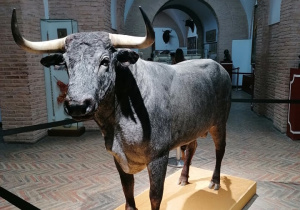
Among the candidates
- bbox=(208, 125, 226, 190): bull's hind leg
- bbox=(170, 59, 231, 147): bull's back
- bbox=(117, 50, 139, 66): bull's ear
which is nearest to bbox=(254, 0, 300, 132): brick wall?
bbox=(208, 125, 226, 190): bull's hind leg

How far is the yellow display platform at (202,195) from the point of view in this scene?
327 centimetres

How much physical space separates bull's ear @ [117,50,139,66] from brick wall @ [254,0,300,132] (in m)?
6.26

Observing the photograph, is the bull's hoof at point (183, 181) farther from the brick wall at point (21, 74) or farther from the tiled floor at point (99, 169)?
the brick wall at point (21, 74)

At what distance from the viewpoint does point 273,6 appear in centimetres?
824

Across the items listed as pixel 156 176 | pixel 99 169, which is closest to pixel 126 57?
pixel 156 176

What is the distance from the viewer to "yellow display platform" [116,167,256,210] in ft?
10.7

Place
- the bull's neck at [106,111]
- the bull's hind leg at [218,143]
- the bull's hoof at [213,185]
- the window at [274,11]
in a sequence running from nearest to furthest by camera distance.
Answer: the bull's neck at [106,111] < the bull's hind leg at [218,143] < the bull's hoof at [213,185] < the window at [274,11]

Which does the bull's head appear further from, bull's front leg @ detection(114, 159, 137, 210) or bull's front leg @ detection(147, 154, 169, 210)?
bull's front leg @ detection(114, 159, 137, 210)

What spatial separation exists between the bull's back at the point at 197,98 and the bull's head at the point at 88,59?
29.1 inches

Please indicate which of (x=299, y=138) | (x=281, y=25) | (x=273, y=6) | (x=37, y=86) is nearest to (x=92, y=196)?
(x=37, y=86)

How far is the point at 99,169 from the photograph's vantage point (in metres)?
5.22

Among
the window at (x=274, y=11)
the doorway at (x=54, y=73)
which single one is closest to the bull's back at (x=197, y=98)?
the doorway at (x=54, y=73)

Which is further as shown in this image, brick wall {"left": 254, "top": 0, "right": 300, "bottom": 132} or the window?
the window

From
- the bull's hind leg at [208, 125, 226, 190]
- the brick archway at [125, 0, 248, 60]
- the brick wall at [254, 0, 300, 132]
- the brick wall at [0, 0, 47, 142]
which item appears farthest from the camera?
the brick archway at [125, 0, 248, 60]
